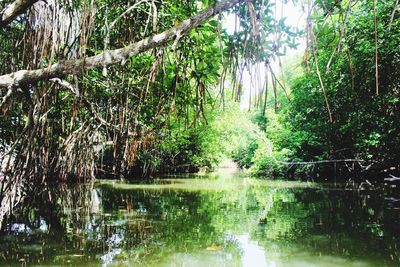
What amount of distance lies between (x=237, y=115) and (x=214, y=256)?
18895 mm

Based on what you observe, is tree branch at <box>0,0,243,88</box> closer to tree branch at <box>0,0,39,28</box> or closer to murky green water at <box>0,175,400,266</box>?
tree branch at <box>0,0,39,28</box>

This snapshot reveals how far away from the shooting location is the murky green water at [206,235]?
3361 millimetres

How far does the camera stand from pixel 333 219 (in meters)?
5.37

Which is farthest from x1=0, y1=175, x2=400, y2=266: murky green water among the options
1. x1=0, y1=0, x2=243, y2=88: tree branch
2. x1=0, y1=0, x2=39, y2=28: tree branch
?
x1=0, y1=0, x2=39, y2=28: tree branch

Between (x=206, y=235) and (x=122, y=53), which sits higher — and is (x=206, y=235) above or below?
below

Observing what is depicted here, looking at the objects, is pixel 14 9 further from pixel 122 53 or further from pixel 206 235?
pixel 206 235

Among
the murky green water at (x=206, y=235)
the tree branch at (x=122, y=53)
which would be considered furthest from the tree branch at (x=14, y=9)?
the murky green water at (x=206, y=235)

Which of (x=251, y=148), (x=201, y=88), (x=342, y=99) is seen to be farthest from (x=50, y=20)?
(x=251, y=148)

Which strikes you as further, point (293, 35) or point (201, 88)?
point (201, 88)

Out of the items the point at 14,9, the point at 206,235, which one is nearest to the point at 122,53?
the point at 14,9

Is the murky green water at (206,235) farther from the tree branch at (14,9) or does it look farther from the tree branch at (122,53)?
the tree branch at (14,9)

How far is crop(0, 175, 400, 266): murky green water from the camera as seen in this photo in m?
3.36

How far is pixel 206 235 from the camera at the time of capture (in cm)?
436

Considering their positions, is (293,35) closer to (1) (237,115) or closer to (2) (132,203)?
(2) (132,203)
